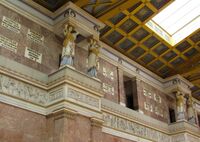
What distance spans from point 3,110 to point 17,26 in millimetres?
2537

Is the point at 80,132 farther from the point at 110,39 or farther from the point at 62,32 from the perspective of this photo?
the point at 110,39

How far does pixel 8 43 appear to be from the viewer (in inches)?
325

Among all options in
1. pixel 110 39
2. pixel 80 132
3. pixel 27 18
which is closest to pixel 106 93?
pixel 110 39

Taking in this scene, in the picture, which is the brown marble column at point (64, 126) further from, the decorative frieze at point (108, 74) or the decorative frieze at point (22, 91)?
the decorative frieze at point (108, 74)

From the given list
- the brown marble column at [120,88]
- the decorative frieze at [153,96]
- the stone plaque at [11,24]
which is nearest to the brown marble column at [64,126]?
the stone plaque at [11,24]

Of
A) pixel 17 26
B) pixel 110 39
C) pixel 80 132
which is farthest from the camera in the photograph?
pixel 110 39

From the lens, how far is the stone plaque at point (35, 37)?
8.95 metres

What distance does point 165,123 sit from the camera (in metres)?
13.0

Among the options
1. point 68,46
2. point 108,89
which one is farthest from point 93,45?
point 108,89

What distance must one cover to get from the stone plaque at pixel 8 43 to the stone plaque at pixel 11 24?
0.38m

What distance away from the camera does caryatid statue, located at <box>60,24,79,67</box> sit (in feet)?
28.9

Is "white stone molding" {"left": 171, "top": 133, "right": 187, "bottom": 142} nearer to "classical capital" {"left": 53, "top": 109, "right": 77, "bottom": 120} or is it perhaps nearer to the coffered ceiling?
the coffered ceiling

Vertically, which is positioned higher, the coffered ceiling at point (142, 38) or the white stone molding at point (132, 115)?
the coffered ceiling at point (142, 38)

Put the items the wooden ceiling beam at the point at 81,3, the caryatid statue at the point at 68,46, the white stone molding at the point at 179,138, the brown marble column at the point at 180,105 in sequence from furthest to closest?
the brown marble column at the point at 180,105, the white stone molding at the point at 179,138, the wooden ceiling beam at the point at 81,3, the caryatid statue at the point at 68,46
